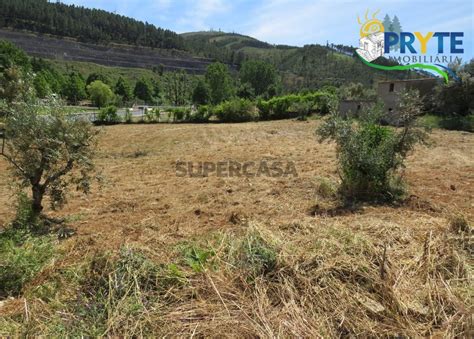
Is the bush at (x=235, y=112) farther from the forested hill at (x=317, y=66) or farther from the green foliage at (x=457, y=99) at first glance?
the forested hill at (x=317, y=66)

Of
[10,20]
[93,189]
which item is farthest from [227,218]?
[10,20]

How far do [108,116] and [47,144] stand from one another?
72.2 ft

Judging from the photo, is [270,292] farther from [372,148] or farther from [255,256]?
[372,148]

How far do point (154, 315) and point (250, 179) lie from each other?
20.0 ft

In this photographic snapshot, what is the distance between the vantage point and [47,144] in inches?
178

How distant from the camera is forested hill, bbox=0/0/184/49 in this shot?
7569 cm

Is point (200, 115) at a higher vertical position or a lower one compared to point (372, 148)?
higher

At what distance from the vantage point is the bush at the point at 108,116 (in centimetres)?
2425

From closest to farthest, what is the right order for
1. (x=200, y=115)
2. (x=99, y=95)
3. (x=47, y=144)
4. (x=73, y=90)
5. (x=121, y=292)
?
1. (x=121, y=292)
2. (x=47, y=144)
3. (x=200, y=115)
4. (x=99, y=95)
5. (x=73, y=90)

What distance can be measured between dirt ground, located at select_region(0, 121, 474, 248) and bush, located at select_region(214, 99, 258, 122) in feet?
46.8

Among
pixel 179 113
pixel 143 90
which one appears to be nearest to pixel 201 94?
pixel 143 90

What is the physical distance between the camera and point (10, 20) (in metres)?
74.2

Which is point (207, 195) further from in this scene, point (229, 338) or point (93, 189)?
point (229, 338)

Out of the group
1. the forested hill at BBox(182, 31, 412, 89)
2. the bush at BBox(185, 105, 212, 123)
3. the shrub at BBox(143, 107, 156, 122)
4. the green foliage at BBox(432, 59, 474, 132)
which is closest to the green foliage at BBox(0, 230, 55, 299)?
the green foliage at BBox(432, 59, 474, 132)
